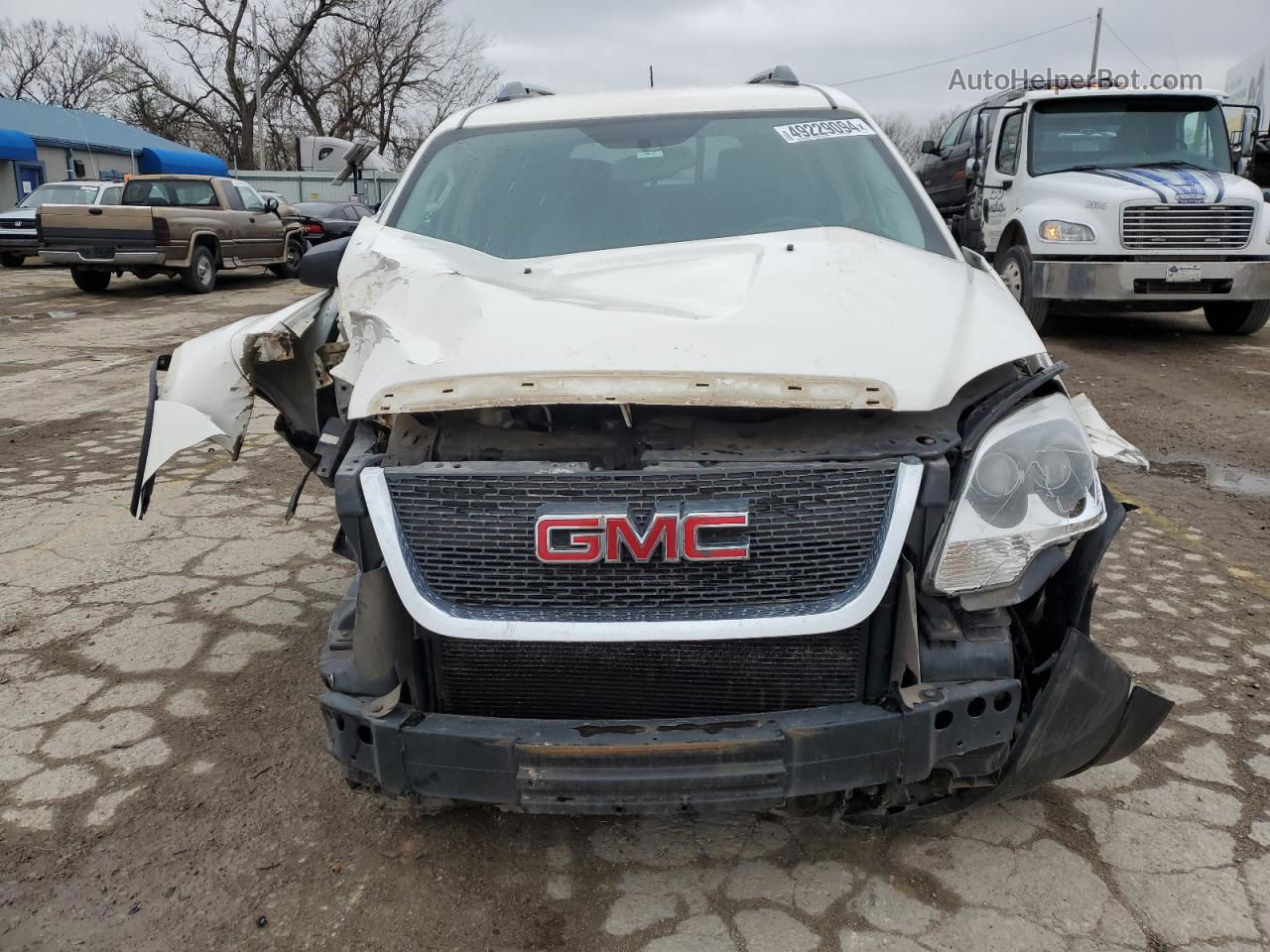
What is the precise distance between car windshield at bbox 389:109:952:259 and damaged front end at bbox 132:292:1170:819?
1084mm

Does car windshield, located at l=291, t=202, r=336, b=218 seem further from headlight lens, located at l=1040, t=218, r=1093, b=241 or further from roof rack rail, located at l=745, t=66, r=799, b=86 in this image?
roof rack rail, located at l=745, t=66, r=799, b=86

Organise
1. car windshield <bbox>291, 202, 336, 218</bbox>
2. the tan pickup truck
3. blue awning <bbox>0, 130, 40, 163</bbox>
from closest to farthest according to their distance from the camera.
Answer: the tan pickup truck < car windshield <bbox>291, 202, 336, 218</bbox> < blue awning <bbox>0, 130, 40, 163</bbox>

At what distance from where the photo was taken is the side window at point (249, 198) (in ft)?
54.3

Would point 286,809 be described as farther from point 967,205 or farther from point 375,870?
point 967,205

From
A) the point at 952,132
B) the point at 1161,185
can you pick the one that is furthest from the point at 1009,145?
the point at 952,132

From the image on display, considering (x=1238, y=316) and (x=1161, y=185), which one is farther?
(x=1238, y=316)

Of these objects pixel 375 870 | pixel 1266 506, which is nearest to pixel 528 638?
pixel 375 870

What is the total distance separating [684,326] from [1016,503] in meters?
0.80

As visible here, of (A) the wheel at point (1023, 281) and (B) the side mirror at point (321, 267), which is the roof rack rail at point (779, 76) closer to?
(B) the side mirror at point (321, 267)

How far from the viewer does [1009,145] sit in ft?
32.9

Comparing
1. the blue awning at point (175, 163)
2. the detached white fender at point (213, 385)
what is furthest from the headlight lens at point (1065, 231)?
the blue awning at point (175, 163)

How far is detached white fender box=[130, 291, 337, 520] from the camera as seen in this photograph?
289cm

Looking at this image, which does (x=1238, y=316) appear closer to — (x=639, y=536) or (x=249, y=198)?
(x=639, y=536)

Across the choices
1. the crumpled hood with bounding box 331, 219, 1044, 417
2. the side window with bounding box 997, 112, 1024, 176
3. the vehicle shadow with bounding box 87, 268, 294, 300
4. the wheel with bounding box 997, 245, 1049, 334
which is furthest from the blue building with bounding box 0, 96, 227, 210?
the crumpled hood with bounding box 331, 219, 1044, 417
